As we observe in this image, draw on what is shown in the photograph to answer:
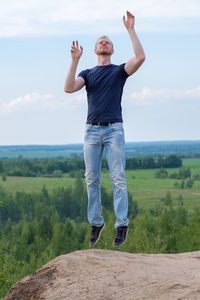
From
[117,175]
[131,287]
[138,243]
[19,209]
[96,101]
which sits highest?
[96,101]

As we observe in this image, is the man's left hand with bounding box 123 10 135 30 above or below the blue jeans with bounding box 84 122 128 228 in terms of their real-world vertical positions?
above

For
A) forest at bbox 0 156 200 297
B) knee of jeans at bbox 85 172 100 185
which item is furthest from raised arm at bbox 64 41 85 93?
forest at bbox 0 156 200 297

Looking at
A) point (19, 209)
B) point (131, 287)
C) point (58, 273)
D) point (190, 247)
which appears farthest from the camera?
point (19, 209)

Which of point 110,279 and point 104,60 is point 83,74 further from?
point 110,279

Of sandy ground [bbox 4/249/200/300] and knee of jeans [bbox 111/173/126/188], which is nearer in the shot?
sandy ground [bbox 4/249/200/300]

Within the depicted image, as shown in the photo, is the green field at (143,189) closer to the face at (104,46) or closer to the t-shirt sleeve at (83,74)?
the t-shirt sleeve at (83,74)

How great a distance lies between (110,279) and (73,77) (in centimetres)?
431

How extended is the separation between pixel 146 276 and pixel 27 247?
77.4m

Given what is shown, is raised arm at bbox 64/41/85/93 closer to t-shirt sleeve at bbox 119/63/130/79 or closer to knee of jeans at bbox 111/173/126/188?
t-shirt sleeve at bbox 119/63/130/79

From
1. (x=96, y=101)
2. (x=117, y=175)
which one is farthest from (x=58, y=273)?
(x=96, y=101)

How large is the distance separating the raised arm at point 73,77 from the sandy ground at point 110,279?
3859mm

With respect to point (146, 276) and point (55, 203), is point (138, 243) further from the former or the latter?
point (55, 203)

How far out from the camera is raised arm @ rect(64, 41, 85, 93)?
34.7ft

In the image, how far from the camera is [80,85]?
422 inches
